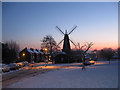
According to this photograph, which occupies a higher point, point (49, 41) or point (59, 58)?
point (49, 41)

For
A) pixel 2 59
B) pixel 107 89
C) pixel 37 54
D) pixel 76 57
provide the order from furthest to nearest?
pixel 37 54 → pixel 76 57 → pixel 2 59 → pixel 107 89

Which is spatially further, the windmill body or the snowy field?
the windmill body

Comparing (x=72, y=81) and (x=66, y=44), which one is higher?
(x=66, y=44)

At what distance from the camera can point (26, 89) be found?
9.35 meters

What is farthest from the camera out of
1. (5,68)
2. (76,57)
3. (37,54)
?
(37,54)

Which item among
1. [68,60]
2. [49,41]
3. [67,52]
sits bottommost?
[68,60]

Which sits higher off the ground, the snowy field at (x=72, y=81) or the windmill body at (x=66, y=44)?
the windmill body at (x=66, y=44)

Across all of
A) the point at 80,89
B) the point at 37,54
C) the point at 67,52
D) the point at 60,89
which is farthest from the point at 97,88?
the point at 37,54

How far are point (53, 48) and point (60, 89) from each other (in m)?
43.5

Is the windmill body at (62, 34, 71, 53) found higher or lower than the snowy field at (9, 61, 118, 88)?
higher

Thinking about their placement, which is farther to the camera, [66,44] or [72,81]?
[66,44]

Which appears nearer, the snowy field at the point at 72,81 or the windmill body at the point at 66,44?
the snowy field at the point at 72,81

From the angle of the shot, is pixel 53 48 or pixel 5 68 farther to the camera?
pixel 53 48

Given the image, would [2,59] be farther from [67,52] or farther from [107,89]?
[107,89]
